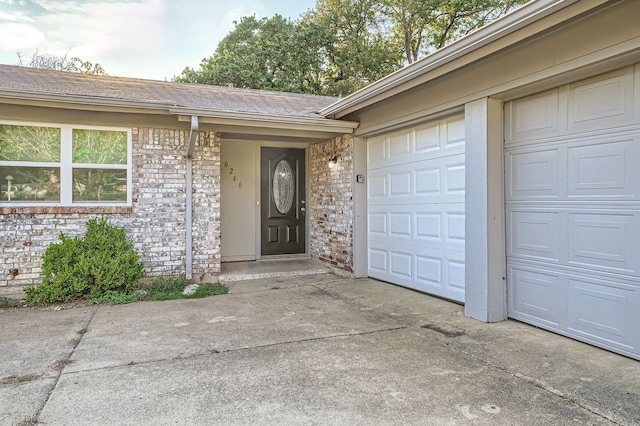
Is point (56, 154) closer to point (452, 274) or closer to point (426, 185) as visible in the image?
point (426, 185)

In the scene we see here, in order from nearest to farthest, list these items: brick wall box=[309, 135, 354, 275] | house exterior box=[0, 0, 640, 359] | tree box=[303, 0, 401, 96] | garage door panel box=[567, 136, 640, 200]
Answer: garage door panel box=[567, 136, 640, 200] < house exterior box=[0, 0, 640, 359] < brick wall box=[309, 135, 354, 275] < tree box=[303, 0, 401, 96]

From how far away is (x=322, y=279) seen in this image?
6312 millimetres

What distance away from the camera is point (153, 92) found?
20.3 ft

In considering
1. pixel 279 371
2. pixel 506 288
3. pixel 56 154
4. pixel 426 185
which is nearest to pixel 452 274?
pixel 506 288

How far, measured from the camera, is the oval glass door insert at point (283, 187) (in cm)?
767

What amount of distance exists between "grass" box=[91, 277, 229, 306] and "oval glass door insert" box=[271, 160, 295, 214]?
7.78 ft

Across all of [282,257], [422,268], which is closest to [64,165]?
[282,257]

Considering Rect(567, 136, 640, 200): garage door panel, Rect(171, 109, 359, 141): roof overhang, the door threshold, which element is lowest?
the door threshold

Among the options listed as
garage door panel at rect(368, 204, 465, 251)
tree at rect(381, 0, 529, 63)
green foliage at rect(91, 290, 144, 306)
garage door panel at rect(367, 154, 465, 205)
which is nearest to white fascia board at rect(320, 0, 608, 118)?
garage door panel at rect(367, 154, 465, 205)

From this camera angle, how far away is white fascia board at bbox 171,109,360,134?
523 cm

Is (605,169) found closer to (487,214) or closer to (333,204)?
(487,214)

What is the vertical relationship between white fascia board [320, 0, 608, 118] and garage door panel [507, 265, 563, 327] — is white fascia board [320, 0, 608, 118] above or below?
above

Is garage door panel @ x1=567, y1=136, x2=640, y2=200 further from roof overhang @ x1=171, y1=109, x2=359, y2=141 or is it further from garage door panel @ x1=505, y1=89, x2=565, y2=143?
roof overhang @ x1=171, y1=109, x2=359, y2=141

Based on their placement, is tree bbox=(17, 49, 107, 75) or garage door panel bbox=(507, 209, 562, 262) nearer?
garage door panel bbox=(507, 209, 562, 262)
